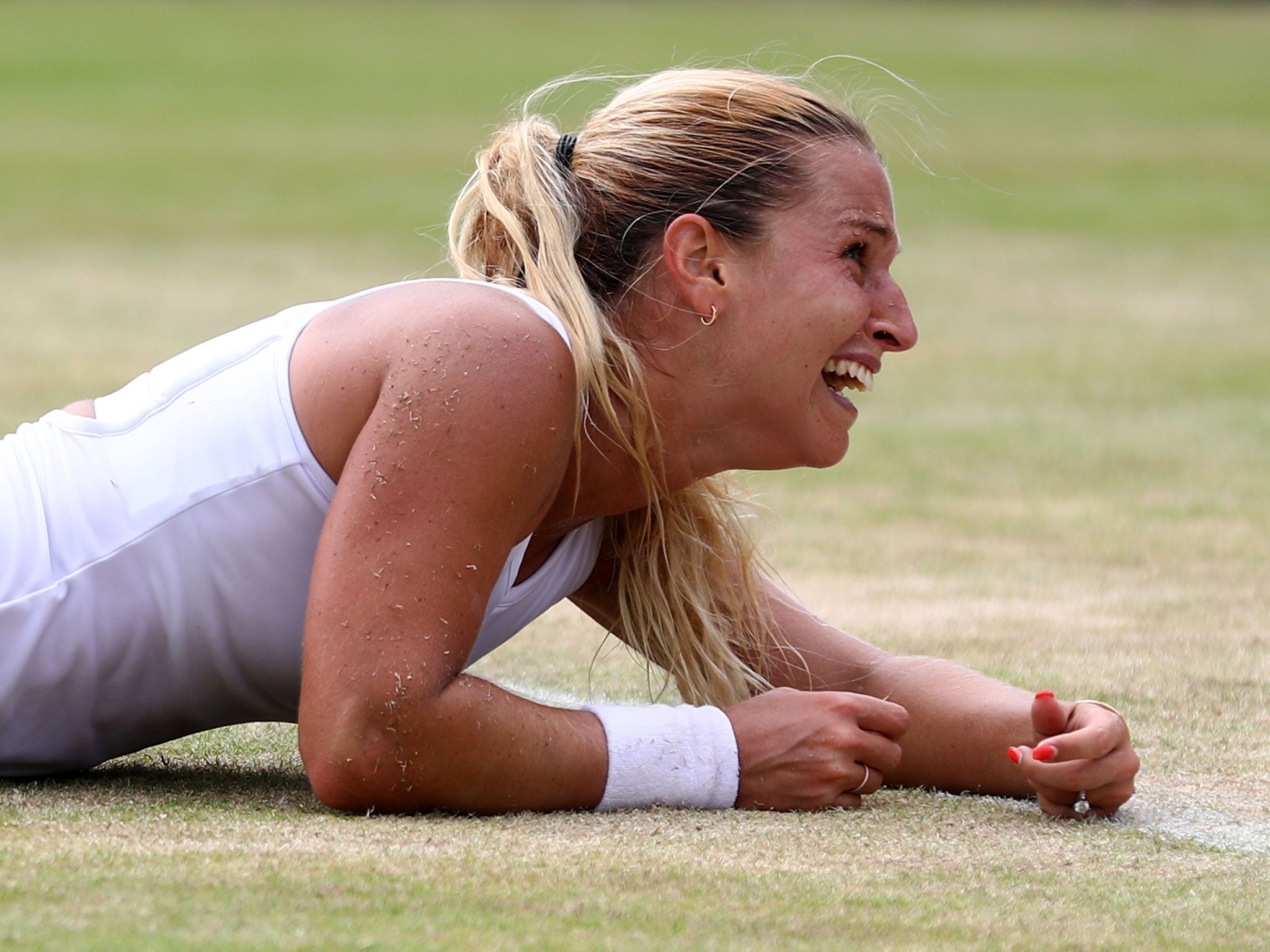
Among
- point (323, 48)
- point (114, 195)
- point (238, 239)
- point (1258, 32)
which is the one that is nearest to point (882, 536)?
point (238, 239)

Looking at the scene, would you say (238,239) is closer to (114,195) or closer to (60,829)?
(114,195)

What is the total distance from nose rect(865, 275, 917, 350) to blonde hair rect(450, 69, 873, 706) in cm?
19

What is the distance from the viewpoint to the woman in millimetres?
2229

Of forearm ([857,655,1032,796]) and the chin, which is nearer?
the chin

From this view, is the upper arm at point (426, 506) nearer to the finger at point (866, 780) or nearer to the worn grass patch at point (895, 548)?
the worn grass patch at point (895, 548)

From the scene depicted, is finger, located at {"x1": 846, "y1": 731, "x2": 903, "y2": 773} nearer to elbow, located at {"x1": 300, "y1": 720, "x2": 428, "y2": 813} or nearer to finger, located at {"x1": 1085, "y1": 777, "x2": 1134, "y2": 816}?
finger, located at {"x1": 1085, "y1": 777, "x2": 1134, "y2": 816}

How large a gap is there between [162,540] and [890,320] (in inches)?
40.1

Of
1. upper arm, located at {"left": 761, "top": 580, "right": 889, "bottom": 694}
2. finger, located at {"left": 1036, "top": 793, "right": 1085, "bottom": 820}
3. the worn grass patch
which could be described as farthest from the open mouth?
finger, located at {"left": 1036, "top": 793, "right": 1085, "bottom": 820}

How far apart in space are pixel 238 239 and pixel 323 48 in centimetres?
1369

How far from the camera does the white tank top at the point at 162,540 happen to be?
2.35m

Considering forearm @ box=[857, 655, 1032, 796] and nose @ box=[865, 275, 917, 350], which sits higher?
nose @ box=[865, 275, 917, 350]

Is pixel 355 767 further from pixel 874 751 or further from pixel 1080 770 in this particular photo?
pixel 1080 770

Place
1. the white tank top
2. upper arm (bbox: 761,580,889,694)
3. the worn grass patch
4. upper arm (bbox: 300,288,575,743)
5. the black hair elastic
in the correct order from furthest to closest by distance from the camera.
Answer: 1. upper arm (bbox: 761,580,889,694)
2. the black hair elastic
3. the white tank top
4. upper arm (bbox: 300,288,575,743)
5. the worn grass patch

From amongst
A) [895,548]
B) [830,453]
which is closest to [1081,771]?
[830,453]
